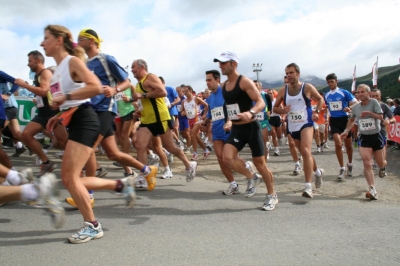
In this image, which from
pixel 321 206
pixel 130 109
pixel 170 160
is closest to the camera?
pixel 321 206

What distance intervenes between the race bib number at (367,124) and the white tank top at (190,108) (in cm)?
579

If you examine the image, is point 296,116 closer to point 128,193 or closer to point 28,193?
point 128,193

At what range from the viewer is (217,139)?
6234 millimetres

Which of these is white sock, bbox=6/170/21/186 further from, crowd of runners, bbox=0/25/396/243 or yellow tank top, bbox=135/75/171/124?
yellow tank top, bbox=135/75/171/124

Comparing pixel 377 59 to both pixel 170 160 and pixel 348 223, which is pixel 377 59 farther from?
pixel 348 223

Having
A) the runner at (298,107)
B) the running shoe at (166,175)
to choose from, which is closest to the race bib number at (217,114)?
the runner at (298,107)

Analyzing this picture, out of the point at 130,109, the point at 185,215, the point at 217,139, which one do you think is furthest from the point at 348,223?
the point at 130,109

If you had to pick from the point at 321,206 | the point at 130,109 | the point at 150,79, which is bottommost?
the point at 321,206

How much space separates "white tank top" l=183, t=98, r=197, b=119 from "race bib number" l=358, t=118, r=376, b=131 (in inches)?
228

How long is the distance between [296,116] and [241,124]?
133cm

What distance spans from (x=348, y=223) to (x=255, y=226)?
1086mm

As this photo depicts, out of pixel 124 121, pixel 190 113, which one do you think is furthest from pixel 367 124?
pixel 190 113

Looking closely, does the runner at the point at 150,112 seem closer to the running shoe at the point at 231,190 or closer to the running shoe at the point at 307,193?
the running shoe at the point at 231,190

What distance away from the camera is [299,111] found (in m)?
5.90
